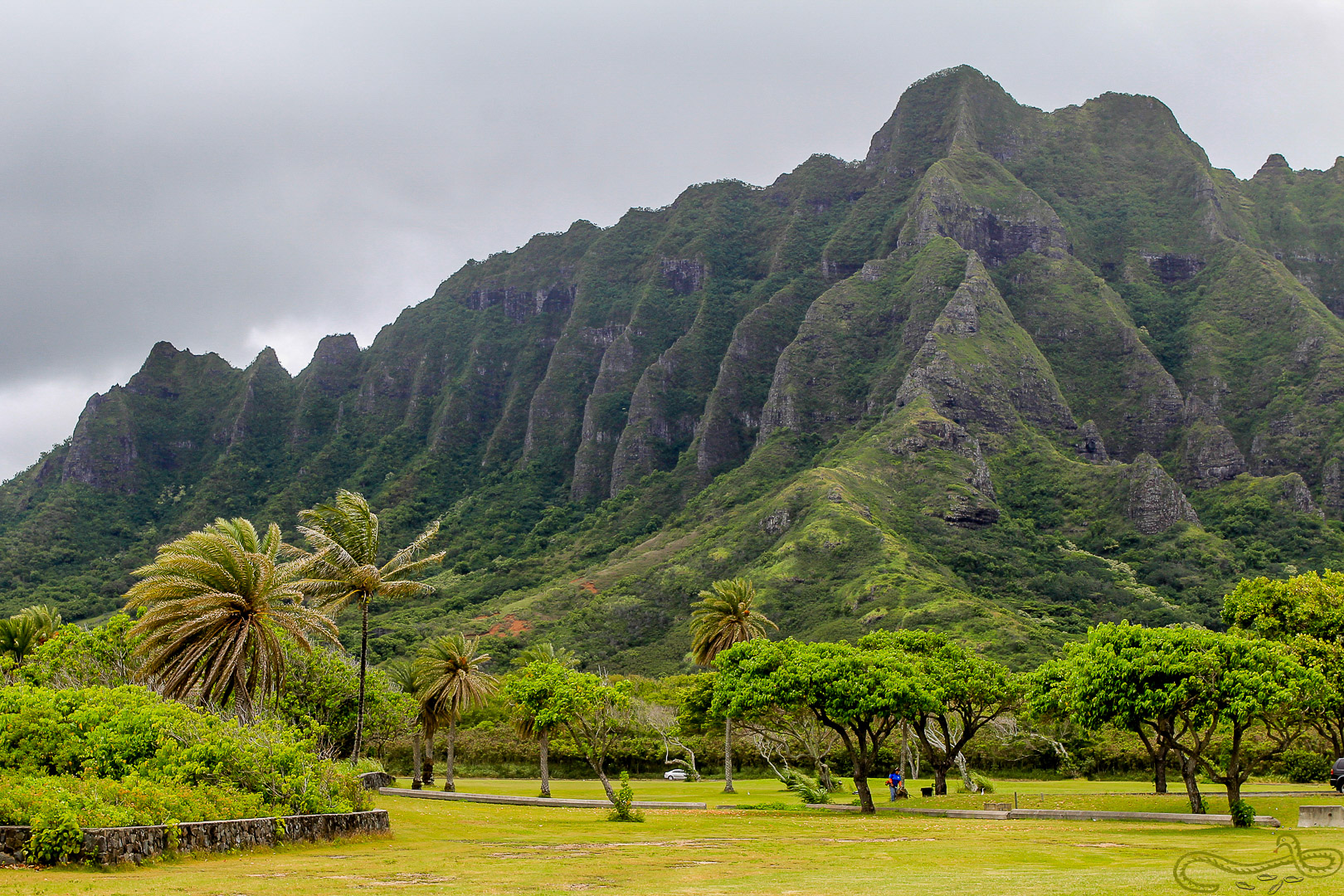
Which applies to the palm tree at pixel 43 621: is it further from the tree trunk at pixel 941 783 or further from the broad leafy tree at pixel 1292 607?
the broad leafy tree at pixel 1292 607

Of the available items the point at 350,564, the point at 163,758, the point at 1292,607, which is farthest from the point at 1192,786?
the point at 163,758

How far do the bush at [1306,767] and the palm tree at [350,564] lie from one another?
4981cm

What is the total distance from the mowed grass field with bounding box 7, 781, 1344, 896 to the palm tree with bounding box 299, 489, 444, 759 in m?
8.36

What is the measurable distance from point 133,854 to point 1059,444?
18495 cm

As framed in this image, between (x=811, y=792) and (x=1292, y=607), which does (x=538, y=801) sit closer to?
(x=811, y=792)

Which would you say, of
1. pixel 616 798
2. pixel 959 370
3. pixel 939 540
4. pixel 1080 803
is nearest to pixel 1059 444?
pixel 959 370

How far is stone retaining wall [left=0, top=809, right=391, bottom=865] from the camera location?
2083 centimetres

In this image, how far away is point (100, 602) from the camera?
606 ft

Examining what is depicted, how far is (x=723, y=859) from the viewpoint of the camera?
80.6ft

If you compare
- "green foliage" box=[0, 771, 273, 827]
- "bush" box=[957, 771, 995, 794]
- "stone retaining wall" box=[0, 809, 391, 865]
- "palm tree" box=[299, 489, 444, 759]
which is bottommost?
"bush" box=[957, 771, 995, 794]

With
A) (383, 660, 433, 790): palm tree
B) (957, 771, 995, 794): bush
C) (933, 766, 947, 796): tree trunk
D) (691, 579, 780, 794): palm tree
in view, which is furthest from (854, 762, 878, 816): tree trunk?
(383, 660, 433, 790): palm tree

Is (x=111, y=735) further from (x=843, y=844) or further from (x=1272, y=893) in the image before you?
(x=1272, y=893)

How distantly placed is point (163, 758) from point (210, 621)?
7928 millimetres

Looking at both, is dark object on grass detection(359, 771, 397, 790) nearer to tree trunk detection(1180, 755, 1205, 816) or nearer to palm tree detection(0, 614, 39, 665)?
tree trunk detection(1180, 755, 1205, 816)
